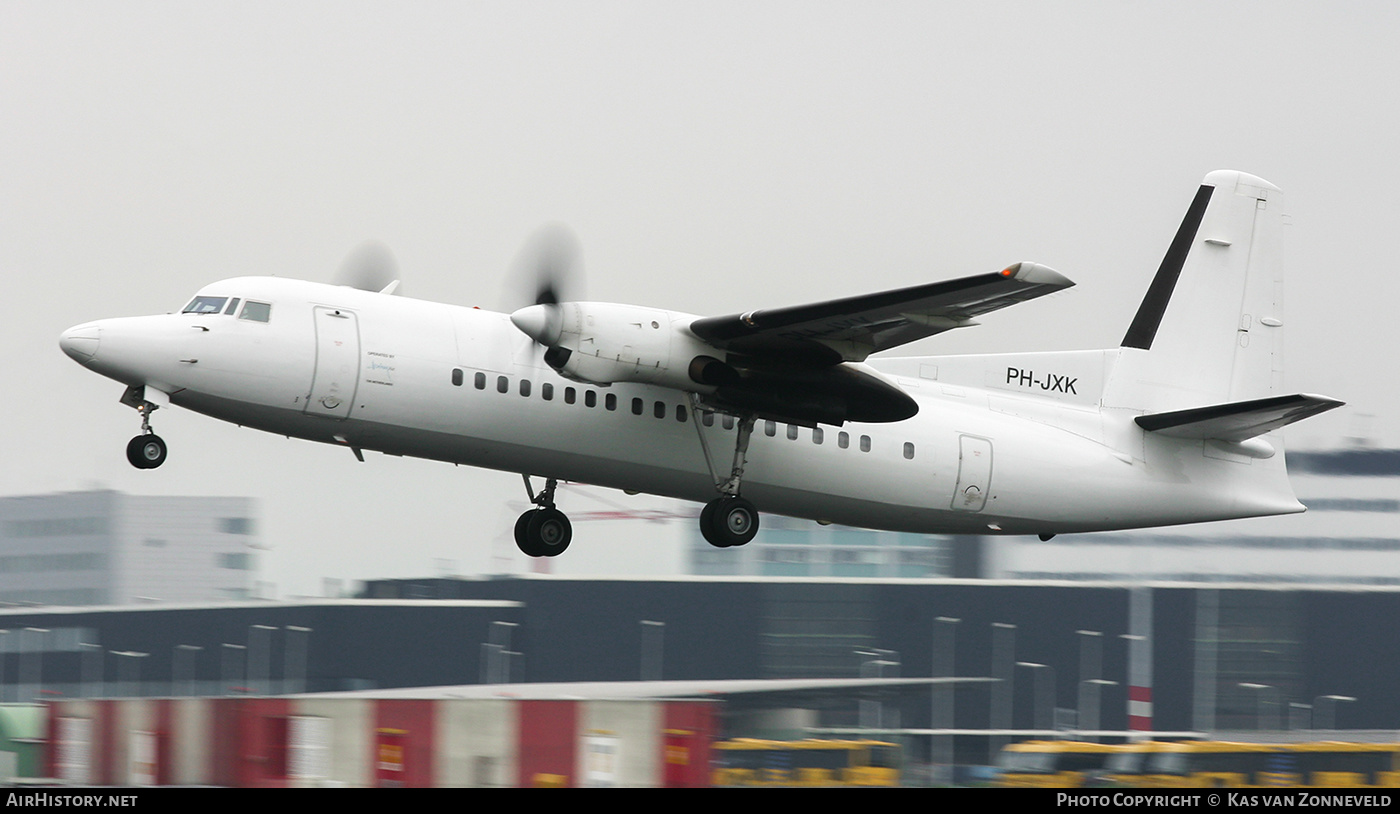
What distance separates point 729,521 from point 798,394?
1.54 meters

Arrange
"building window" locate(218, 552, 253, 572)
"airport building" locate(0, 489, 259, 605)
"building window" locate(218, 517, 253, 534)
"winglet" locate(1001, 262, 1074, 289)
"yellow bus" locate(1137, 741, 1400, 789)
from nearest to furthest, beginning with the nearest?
"winglet" locate(1001, 262, 1074, 289) < "yellow bus" locate(1137, 741, 1400, 789) < "airport building" locate(0, 489, 259, 605) < "building window" locate(218, 552, 253, 572) < "building window" locate(218, 517, 253, 534)

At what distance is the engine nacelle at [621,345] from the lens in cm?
1446

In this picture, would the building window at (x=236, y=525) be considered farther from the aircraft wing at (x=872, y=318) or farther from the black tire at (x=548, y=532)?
the aircraft wing at (x=872, y=318)

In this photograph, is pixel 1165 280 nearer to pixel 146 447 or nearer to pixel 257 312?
pixel 257 312

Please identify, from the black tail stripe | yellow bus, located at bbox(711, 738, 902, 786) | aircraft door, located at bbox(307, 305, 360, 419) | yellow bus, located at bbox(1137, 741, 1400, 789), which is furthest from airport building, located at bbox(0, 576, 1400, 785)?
aircraft door, located at bbox(307, 305, 360, 419)

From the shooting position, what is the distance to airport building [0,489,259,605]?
239 feet

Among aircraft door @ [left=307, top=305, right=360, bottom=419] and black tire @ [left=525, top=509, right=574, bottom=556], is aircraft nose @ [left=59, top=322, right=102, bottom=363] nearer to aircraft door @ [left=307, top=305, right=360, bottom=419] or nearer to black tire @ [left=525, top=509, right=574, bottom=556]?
aircraft door @ [left=307, top=305, right=360, bottom=419]

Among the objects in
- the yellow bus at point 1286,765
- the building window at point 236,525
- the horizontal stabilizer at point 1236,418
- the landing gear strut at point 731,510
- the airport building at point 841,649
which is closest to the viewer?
the landing gear strut at point 731,510

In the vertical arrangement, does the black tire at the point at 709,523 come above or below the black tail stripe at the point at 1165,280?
below

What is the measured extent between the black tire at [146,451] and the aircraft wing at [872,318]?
17.1 ft

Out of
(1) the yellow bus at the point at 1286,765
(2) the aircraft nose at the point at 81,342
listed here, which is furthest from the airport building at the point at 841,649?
(2) the aircraft nose at the point at 81,342

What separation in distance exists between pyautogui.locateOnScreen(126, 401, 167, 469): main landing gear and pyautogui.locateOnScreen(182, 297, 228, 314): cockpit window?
0.97 m

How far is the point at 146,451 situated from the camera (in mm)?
14281

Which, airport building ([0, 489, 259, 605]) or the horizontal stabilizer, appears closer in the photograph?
the horizontal stabilizer
